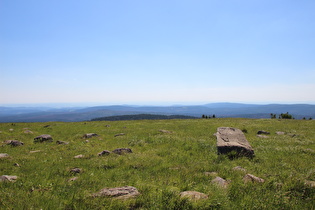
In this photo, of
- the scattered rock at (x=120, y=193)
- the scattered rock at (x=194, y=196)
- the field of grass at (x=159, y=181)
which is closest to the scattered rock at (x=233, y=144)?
the field of grass at (x=159, y=181)

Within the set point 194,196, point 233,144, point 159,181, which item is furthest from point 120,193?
point 233,144

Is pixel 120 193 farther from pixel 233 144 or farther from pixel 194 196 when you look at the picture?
pixel 233 144

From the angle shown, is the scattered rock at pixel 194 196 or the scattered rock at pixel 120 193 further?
the scattered rock at pixel 120 193

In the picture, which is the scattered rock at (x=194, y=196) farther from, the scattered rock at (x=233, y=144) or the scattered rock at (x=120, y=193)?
the scattered rock at (x=233, y=144)

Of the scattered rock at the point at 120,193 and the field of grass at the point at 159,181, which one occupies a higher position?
the scattered rock at the point at 120,193

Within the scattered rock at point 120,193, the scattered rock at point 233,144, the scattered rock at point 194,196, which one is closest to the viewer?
Result: the scattered rock at point 194,196

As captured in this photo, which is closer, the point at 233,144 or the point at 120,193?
the point at 120,193

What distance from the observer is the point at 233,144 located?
14547 millimetres

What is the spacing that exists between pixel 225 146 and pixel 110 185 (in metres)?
10.2

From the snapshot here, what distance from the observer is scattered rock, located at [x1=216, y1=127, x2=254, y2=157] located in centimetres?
1406

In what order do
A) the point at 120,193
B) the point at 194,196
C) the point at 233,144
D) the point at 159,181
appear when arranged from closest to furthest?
the point at 194,196 → the point at 120,193 → the point at 159,181 → the point at 233,144

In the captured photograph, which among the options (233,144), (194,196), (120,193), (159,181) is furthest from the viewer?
(233,144)

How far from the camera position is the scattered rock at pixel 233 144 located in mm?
14062

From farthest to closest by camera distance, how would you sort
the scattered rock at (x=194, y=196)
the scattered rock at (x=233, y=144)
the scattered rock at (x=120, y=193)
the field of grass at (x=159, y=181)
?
the scattered rock at (x=233, y=144)
the scattered rock at (x=120, y=193)
the scattered rock at (x=194, y=196)
the field of grass at (x=159, y=181)
